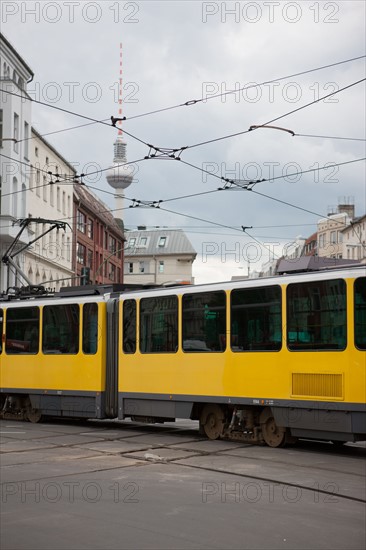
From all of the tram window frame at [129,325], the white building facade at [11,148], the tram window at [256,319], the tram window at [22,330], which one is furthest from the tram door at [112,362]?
the white building facade at [11,148]

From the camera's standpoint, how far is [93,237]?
75.9 m

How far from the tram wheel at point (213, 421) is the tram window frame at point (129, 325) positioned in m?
2.25

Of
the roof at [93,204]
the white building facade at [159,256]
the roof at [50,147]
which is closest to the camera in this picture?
the roof at [50,147]

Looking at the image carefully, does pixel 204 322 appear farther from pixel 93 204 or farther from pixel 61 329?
pixel 93 204

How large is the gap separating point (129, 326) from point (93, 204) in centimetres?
5806

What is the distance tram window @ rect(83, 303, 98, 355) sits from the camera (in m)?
19.0

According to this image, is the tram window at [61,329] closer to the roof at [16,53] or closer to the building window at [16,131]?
the building window at [16,131]

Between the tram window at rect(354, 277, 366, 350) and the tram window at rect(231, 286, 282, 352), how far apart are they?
161cm

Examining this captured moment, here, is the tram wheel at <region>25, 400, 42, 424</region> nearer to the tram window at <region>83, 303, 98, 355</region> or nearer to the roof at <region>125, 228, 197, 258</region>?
the tram window at <region>83, 303, 98, 355</region>

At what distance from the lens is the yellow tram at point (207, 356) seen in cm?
1391

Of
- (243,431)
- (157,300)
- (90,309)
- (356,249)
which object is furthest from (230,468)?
(356,249)

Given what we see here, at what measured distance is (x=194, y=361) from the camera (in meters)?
16.5

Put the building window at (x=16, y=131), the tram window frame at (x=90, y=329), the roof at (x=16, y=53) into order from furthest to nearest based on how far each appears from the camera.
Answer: the building window at (x=16, y=131)
the roof at (x=16, y=53)
the tram window frame at (x=90, y=329)

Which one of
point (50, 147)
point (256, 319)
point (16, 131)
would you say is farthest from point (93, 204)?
point (256, 319)
